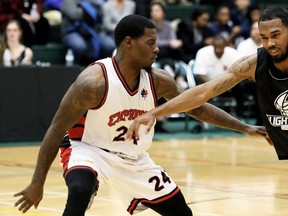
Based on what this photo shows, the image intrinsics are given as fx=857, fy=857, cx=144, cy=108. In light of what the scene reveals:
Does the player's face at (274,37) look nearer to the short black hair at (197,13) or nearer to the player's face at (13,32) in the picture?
the player's face at (13,32)

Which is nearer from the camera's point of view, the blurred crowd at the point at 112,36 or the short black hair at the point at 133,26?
the short black hair at the point at 133,26

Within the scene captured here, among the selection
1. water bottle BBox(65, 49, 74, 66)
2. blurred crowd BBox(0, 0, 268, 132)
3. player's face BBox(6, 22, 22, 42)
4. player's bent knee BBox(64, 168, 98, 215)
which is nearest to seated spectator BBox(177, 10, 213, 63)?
blurred crowd BBox(0, 0, 268, 132)

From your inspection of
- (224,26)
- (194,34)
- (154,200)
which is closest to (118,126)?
(154,200)

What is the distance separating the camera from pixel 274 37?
561 centimetres

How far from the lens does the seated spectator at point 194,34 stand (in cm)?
1661

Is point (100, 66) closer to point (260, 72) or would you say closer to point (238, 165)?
point (260, 72)

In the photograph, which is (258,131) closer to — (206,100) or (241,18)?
(206,100)

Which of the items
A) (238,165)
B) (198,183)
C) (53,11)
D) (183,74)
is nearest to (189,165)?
(238,165)

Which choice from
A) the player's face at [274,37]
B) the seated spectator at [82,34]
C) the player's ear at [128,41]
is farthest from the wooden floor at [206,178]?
the seated spectator at [82,34]

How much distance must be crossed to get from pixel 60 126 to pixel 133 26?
879mm

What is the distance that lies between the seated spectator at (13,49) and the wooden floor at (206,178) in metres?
1.60

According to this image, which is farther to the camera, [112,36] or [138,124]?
[112,36]

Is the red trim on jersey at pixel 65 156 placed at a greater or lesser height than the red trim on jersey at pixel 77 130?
lesser

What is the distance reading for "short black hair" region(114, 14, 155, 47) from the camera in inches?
237
